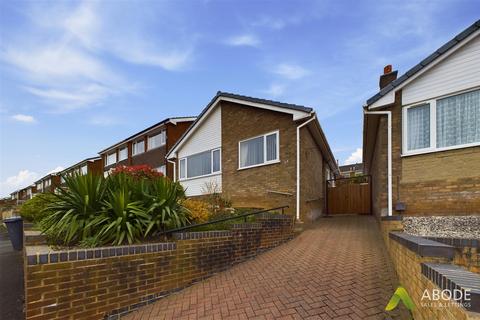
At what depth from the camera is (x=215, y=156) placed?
43.9ft

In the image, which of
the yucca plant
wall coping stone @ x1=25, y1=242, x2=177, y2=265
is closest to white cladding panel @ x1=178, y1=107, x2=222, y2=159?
the yucca plant

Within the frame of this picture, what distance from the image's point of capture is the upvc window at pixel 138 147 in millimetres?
25888

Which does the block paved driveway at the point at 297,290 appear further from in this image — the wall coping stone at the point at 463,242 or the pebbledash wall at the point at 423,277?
the wall coping stone at the point at 463,242

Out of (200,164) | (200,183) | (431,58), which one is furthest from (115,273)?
(200,164)

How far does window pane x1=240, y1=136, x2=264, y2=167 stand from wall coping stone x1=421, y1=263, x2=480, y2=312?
818 centimetres

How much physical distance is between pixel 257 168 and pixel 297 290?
6.71 metres

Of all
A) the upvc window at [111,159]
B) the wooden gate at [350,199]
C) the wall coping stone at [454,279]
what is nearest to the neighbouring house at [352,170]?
the wooden gate at [350,199]

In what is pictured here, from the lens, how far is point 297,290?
4176 mm

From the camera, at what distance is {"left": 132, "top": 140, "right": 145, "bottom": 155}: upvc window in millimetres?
25888

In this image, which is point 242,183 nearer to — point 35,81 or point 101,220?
point 101,220

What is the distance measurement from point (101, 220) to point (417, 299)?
4.78 m

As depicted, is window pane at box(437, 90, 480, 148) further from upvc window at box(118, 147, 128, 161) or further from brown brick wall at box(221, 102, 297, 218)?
upvc window at box(118, 147, 128, 161)

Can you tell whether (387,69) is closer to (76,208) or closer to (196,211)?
(196,211)

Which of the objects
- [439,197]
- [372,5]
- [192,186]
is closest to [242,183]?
[192,186]
